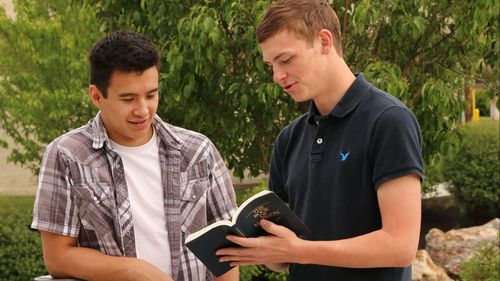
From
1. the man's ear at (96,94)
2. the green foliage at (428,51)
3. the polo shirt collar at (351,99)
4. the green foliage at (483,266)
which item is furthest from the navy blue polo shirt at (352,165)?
the green foliage at (483,266)

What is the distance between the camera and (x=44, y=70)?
7.57 m

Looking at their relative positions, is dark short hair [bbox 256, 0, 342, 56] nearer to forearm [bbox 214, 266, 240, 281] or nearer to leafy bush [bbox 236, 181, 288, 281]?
forearm [bbox 214, 266, 240, 281]

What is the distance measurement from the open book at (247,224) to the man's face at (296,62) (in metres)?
0.33

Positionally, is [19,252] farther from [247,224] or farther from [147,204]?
[247,224]

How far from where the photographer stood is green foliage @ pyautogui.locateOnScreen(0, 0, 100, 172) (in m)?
7.24

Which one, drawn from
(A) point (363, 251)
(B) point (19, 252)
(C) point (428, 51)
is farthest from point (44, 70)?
(A) point (363, 251)

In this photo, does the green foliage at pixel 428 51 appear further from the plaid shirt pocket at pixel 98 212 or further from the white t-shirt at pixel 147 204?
the plaid shirt pocket at pixel 98 212

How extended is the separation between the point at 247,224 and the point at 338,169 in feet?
1.02

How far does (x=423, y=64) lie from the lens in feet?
21.7

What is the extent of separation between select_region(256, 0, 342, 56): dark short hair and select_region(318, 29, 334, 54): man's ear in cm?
1

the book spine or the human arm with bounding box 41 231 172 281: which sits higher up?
the book spine

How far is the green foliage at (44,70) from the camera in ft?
23.7

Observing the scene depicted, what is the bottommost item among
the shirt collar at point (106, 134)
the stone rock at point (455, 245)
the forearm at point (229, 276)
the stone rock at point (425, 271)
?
the stone rock at point (455, 245)

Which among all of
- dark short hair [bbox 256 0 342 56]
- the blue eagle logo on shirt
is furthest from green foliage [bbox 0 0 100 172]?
the blue eagle logo on shirt
